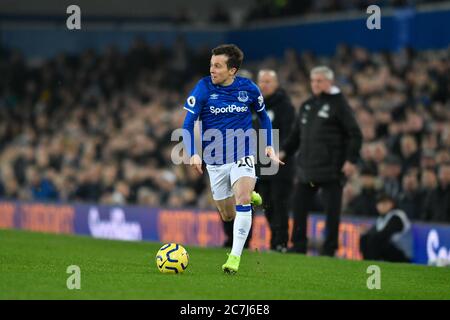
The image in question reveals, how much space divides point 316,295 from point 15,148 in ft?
69.9

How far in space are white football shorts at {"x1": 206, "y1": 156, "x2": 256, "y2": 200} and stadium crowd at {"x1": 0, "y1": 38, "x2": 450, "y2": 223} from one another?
589 centimetres

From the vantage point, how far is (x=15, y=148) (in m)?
29.9

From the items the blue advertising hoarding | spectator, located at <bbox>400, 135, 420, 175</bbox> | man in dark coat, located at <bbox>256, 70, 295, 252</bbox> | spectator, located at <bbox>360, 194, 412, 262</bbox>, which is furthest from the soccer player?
spectator, located at <bbox>400, 135, 420, 175</bbox>

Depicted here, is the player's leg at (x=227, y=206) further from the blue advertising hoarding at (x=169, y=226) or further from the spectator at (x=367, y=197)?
the spectator at (x=367, y=197)

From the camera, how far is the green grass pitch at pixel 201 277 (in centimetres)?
952

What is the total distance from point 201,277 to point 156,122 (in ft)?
52.0

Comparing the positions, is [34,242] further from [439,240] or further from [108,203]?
[108,203]

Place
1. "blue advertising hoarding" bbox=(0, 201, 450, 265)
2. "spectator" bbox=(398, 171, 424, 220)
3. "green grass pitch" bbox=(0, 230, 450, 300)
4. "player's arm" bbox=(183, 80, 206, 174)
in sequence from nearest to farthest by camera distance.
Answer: "green grass pitch" bbox=(0, 230, 450, 300) < "player's arm" bbox=(183, 80, 206, 174) < "blue advertising hoarding" bbox=(0, 201, 450, 265) < "spectator" bbox=(398, 171, 424, 220)

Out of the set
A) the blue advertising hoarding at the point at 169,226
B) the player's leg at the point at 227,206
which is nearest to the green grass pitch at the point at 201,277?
the player's leg at the point at 227,206

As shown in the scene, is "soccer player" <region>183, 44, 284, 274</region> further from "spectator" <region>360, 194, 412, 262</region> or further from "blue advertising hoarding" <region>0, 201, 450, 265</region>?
"spectator" <region>360, 194, 412, 262</region>

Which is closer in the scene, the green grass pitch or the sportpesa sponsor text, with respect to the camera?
the green grass pitch

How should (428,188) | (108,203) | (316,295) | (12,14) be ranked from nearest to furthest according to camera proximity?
1. (316,295)
2. (428,188)
3. (108,203)
4. (12,14)

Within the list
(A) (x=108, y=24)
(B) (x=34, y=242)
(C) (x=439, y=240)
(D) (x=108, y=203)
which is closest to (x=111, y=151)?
(D) (x=108, y=203)

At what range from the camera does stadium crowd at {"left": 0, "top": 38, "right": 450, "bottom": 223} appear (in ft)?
60.2
